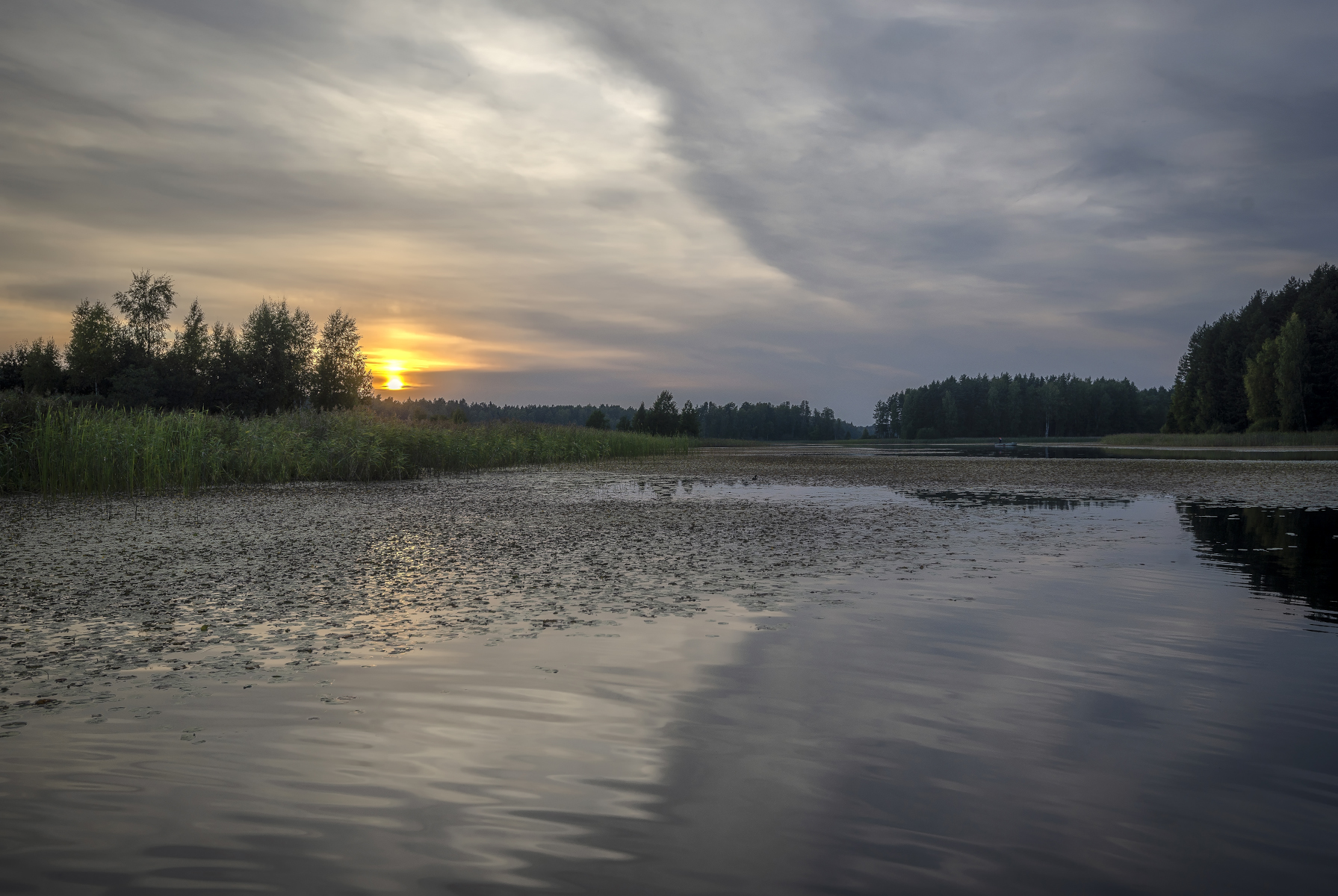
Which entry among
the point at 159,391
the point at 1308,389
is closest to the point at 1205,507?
the point at 159,391

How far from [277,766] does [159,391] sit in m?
48.5

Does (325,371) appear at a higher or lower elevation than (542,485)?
higher

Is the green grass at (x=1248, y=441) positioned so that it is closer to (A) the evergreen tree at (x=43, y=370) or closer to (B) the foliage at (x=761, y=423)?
(A) the evergreen tree at (x=43, y=370)

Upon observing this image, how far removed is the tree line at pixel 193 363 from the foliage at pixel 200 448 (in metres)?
23.8

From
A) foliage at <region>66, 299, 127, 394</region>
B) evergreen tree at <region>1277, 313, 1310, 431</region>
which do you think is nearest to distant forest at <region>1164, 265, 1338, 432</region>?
evergreen tree at <region>1277, 313, 1310, 431</region>

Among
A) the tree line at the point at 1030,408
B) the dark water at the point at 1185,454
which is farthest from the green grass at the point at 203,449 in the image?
the tree line at the point at 1030,408

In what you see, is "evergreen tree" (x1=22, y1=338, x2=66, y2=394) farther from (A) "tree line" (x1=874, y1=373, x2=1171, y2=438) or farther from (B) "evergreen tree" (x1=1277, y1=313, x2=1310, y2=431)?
→ (A) "tree line" (x1=874, y1=373, x2=1171, y2=438)

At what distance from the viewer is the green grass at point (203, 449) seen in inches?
549

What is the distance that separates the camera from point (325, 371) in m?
59.0

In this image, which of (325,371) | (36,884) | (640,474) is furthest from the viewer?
(325,371)

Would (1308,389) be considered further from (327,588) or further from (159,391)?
(159,391)

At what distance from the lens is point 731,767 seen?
273 centimetres

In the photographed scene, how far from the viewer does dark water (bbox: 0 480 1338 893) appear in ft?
6.97

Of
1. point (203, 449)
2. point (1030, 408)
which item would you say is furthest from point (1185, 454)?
point (1030, 408)
